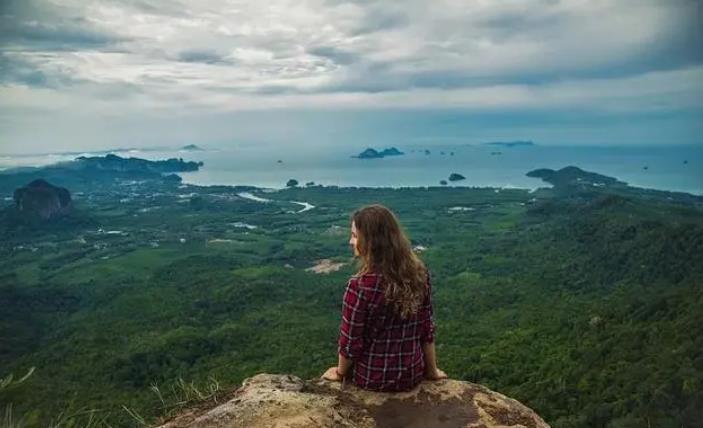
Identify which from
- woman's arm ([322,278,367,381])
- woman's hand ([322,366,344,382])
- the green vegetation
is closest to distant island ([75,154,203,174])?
the green vegetation

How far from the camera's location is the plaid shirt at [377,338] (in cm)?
372

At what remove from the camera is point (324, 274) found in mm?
51438

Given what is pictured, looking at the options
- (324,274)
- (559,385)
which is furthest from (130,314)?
(559,385)

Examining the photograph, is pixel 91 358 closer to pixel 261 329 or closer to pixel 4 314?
pixel 261 329

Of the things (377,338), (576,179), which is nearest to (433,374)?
(377,338)

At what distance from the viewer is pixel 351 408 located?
3.59 m

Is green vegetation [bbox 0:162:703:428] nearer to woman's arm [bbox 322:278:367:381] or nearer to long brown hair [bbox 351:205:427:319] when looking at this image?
woman's arm [bbox 322:278:367:381]

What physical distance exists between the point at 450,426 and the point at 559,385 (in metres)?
17.0

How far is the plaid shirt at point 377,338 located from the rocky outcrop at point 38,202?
93.4m

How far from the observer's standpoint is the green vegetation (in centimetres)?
1814

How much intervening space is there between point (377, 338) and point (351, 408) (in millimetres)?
487

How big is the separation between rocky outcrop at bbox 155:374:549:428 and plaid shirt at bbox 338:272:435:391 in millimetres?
98

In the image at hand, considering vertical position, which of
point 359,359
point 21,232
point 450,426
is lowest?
point 21,232

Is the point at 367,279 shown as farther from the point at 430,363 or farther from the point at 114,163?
the point at 114,163
